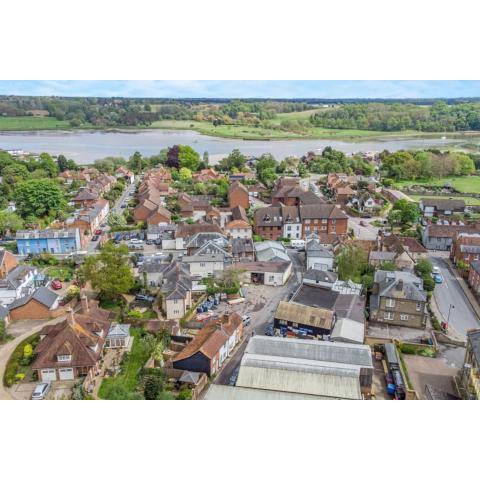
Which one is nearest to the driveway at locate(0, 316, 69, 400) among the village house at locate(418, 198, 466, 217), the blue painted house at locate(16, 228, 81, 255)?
the blue painted house at locate(16, 228, 81, 255)

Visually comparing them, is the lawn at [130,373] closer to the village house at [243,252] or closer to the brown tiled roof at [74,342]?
the brown tiled roof at [74,342]

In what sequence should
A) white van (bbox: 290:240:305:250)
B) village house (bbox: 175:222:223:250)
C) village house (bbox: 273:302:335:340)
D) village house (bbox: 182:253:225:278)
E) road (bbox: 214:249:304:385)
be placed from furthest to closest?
white van (bbox: 290:240:305:250), village house (bbox: 175:222:223:250), village house (bbox: 182:253:225:278), village house (bbox: 273:302:335:340), road (bbox: 214:249:304:385)

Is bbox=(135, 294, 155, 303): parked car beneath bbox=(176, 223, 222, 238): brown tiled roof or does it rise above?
beneath

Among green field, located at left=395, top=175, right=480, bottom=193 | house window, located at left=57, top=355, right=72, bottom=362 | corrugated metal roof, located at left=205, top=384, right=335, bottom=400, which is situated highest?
green field, located at left=395, top=175, right=480, bottom=193

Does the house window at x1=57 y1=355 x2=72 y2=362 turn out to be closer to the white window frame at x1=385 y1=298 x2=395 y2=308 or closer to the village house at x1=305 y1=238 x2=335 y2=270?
the white window frame at x1=385 y1=298 x2=395 y2=308

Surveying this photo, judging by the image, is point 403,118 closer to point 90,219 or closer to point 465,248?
point 465,248

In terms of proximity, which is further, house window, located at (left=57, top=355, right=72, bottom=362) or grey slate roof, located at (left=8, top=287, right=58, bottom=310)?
grey slate roof, located at (left=8, top=287, right=58, bottom=310)

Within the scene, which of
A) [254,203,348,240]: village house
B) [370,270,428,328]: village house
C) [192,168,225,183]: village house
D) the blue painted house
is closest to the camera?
[370,270,428,328]: village house
